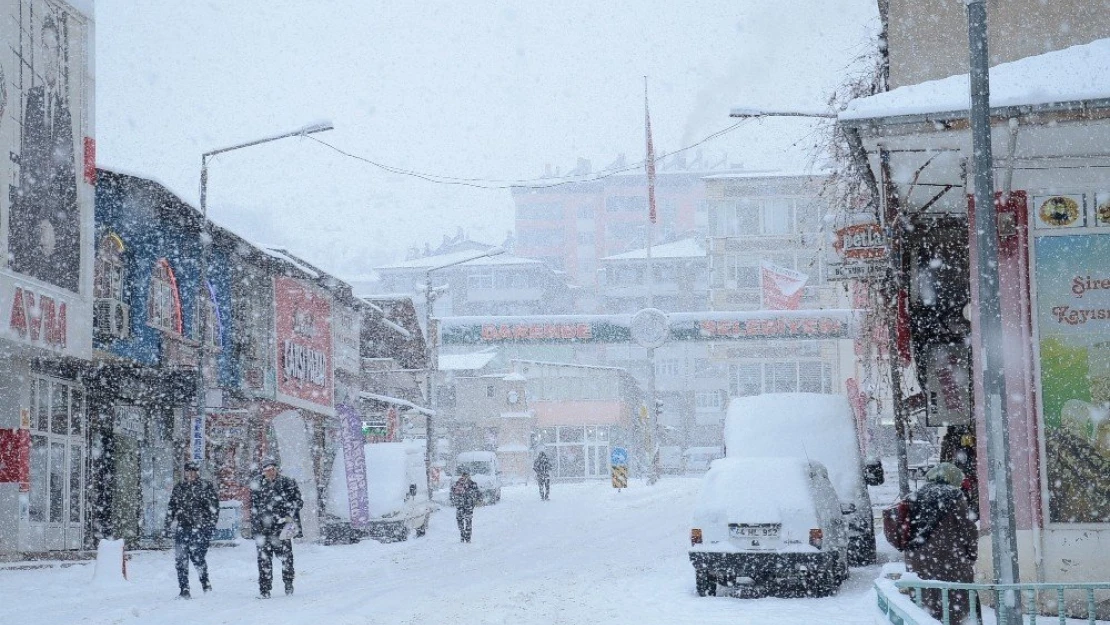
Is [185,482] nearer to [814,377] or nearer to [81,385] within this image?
[81,385]

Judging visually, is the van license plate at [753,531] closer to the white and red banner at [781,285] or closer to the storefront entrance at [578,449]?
the white and red banner at [781,285]

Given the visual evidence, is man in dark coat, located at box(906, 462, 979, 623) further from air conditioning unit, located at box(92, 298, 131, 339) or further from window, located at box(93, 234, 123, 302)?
window, located at box(93, 234, 123, 302)

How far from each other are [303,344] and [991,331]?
89.3 feet

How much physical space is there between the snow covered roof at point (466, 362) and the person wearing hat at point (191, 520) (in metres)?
60.4

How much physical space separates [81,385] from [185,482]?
936 centimetres

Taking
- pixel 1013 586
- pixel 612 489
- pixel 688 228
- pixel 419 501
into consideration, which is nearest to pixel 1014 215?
pixel 1013 586

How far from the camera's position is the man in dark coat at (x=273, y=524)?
16484 millimetres

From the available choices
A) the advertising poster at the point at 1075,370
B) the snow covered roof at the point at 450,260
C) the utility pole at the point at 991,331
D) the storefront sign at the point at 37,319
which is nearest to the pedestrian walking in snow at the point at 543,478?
the storefront sign at the point at 37,319

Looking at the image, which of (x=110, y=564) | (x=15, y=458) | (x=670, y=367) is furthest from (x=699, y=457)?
(x=110, y=564)

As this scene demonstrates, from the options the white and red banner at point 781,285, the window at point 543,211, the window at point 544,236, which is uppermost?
the window at point 543,211

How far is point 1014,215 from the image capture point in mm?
13945

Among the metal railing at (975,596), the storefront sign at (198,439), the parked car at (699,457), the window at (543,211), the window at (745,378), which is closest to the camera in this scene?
the metal railing at (975,596)

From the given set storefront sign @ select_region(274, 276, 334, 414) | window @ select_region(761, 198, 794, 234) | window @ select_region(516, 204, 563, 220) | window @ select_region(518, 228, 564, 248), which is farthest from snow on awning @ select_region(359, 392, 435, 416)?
window @ select_region(516, 204, 563, 220)

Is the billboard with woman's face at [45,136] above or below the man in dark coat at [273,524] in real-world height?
above
